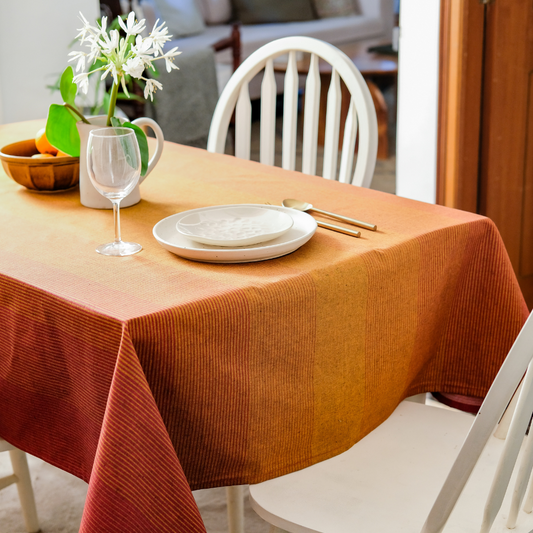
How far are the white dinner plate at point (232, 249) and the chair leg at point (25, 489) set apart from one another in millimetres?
645

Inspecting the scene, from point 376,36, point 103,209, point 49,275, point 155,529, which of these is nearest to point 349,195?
point 103,209

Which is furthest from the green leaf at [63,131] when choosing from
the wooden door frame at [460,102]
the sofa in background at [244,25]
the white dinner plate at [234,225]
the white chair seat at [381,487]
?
the sofa in background at [244,25]

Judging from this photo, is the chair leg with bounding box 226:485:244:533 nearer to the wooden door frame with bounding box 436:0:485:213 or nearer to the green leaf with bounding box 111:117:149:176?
the green leaf with bounding box 111:117:149:176

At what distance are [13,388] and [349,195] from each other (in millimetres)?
639

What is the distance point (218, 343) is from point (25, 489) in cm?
86

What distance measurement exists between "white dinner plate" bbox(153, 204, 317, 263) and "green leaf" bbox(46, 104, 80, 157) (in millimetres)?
263

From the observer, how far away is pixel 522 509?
920 mm

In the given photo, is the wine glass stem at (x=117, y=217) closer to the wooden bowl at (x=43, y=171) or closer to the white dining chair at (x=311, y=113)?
the wooden bowl at (x=43, y=171)

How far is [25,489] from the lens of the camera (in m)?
1.47

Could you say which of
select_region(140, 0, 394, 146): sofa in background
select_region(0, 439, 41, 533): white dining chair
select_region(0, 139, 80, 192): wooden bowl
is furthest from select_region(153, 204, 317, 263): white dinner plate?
select_region(140, 0, 394, 146): sofa in background

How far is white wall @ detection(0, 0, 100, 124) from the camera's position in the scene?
10.1 feet

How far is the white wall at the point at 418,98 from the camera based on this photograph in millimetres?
2217

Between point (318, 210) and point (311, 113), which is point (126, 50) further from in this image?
point (311, 113)

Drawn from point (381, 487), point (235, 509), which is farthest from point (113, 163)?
point (235, 509)
